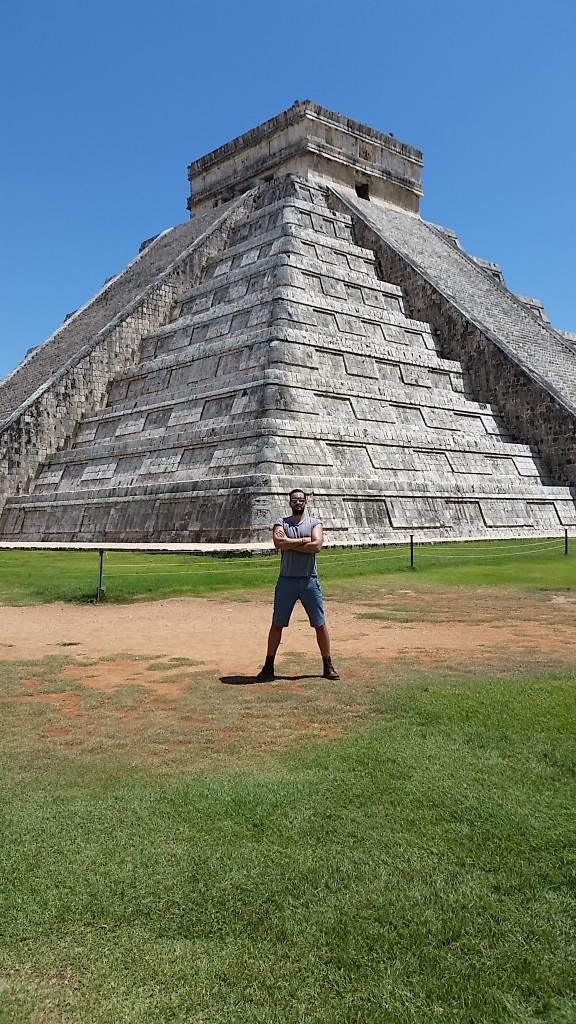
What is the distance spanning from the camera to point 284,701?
5328 mm

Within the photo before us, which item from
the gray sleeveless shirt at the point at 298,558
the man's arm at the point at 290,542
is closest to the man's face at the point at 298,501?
the gray sleeveless shirt at the point at 298,558

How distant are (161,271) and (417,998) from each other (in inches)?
1154

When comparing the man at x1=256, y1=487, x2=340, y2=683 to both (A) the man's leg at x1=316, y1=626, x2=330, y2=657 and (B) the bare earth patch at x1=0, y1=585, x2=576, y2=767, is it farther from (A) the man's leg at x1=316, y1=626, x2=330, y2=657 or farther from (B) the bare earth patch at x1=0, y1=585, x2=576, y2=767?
(B) the bare earth patch at x1=0, y1=585, x2=576, y2=767

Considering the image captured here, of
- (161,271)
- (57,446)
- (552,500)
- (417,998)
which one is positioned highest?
(161,271)

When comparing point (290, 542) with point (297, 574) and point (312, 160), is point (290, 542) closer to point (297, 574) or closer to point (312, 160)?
point (297, 574)

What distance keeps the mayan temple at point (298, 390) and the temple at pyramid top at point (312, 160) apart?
0.11 m

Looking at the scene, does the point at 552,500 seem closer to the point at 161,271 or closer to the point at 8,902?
the point at 161,271

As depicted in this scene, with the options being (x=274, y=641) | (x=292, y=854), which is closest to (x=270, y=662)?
(x=274, y=641)

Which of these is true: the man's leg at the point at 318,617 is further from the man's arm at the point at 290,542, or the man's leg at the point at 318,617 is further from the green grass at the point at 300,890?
the green grass at the point at 300,890

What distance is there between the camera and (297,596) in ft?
20.8

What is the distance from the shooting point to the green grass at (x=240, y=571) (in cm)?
1202

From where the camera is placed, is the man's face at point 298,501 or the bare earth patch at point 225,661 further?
the man's face at point 298,501

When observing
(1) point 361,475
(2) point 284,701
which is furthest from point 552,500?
(2) point 284,701

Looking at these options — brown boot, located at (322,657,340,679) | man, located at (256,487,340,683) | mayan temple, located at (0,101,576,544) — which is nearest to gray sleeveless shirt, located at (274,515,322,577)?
man, located at (256,487,340,683)
